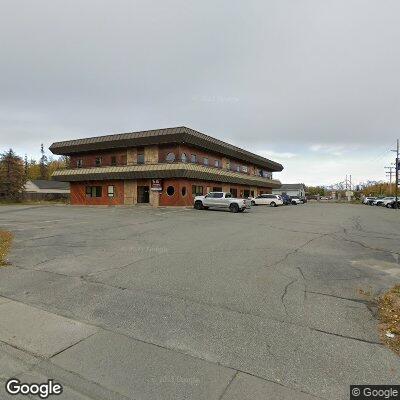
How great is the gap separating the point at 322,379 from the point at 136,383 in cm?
207

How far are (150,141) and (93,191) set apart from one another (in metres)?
11.3

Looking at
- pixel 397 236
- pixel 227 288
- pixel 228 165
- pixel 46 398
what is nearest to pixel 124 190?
pixel 228 165

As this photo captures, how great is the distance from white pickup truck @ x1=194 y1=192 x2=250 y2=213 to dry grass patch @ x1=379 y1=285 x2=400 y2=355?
22.6m

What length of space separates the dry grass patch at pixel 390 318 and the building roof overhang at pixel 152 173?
1043 inches

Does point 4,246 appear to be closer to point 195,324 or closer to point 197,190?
point 195,324

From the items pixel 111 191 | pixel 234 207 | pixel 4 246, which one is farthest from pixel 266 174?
pixel 4 246

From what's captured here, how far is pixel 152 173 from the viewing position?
3353 cm

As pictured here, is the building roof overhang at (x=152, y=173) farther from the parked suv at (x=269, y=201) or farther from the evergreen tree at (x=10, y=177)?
the evergreen tree at (x=10, y=177)

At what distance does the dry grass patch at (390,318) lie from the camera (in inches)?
165

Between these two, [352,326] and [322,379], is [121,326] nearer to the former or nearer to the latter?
[322,379]

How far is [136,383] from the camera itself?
3293mm

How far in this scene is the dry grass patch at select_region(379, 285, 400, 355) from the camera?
4.19 m

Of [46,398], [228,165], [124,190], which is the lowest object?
[46,398]

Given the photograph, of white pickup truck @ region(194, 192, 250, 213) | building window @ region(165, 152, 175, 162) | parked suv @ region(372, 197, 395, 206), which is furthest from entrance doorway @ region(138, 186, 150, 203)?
parked suv @ region(372, 197, 395, 206)
